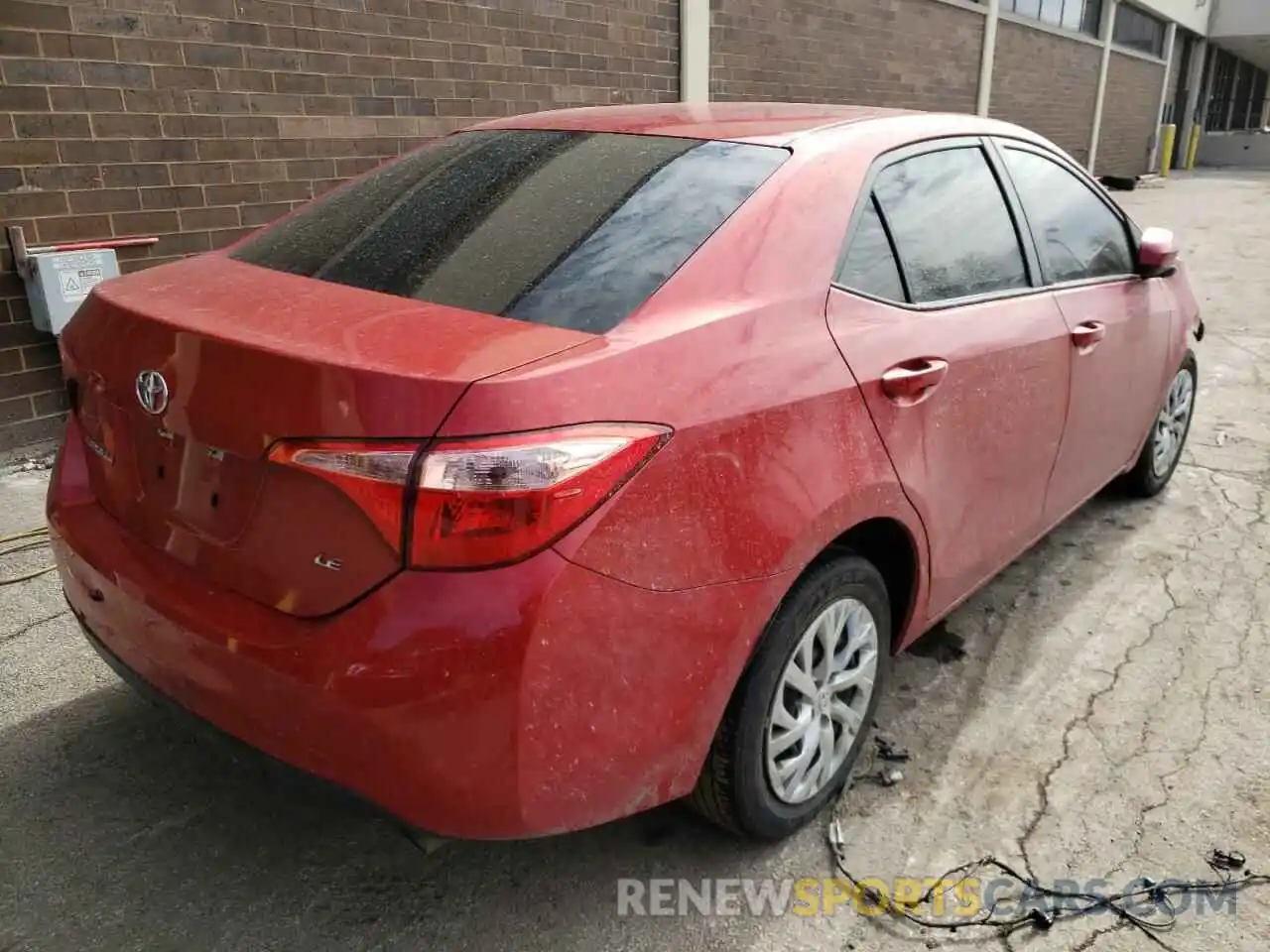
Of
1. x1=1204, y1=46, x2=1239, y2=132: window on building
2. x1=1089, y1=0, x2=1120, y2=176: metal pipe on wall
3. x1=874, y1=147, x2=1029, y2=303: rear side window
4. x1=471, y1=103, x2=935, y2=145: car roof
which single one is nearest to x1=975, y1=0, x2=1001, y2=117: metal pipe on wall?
x1=1089, y1=0, x2=1120, y2=176: metal pipe on wall

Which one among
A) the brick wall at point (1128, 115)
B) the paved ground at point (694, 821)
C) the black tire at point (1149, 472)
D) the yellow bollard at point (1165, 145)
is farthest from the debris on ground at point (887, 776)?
the yellow bollard at point (1165, 145)

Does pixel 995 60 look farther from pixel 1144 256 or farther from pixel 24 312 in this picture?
pixel 24 312

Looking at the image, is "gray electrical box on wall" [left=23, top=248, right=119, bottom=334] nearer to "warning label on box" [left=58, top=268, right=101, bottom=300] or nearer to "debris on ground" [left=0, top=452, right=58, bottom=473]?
"warning label on box" [left=58, top=268, right=101, bottom=300]

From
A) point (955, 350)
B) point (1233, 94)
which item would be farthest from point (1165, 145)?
point (955, 350)

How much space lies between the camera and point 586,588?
169 cm

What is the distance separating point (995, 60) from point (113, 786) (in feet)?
57.1

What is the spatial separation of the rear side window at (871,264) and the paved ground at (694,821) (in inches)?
49.9

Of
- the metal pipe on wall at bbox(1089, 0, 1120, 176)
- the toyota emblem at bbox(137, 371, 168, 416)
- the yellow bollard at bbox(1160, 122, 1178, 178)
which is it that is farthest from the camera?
the yellow bollard at bbox(1160, 122, 1178, 178)

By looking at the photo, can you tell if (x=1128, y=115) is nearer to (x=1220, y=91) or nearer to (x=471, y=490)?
(x=1220, y=91)

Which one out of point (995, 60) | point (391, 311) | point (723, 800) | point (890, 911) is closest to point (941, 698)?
point (890, 911)

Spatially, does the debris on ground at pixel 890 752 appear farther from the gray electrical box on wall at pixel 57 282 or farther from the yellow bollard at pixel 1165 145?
the yellow bollard at pixel 1165 145

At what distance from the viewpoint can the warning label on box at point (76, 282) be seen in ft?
15.6

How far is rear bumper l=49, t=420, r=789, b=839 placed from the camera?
1.65 m

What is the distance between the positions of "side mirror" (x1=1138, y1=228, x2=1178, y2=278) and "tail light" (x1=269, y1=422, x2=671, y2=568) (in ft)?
9.64
